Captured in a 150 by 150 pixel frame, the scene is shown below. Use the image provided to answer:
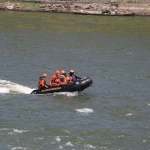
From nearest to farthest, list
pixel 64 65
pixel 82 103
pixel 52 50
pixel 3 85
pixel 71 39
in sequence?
pixel 82 103 → pixel 3 85 → pixel 64 65 → pixel 52 50 → pixel 71 39

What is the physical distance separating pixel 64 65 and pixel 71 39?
15978mm

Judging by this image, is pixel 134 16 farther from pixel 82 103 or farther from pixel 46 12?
pixel 82 103

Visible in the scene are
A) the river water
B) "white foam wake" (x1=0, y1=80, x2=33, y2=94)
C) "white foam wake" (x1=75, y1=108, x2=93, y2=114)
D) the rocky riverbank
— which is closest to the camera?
the river water

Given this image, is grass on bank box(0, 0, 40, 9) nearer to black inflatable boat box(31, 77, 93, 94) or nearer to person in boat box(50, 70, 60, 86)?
person in boat box(50, 70, 60, 86)

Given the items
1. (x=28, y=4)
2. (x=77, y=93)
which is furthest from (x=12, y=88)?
(x=28, y=4)

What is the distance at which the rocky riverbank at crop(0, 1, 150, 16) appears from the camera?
→ 3686 inches

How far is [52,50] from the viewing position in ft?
192

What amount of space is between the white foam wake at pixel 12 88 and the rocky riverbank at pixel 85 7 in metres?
52.1

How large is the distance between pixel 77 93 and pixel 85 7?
56355mm

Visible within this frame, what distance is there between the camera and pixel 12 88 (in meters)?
41.0

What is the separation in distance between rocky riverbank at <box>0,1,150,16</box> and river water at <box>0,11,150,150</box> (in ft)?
55.9

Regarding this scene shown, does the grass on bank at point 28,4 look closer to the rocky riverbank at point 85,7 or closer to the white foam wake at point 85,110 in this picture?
the rocky riverbank at point 85,7

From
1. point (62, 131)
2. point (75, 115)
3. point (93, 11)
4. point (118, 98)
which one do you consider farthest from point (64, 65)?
point (93, 11)

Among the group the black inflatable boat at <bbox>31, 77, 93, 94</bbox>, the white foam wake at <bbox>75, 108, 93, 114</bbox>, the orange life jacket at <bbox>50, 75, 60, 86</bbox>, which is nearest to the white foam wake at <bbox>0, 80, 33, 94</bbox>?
the black inflatable boat at <bbox>31, 77, 93, 94</bbox>
